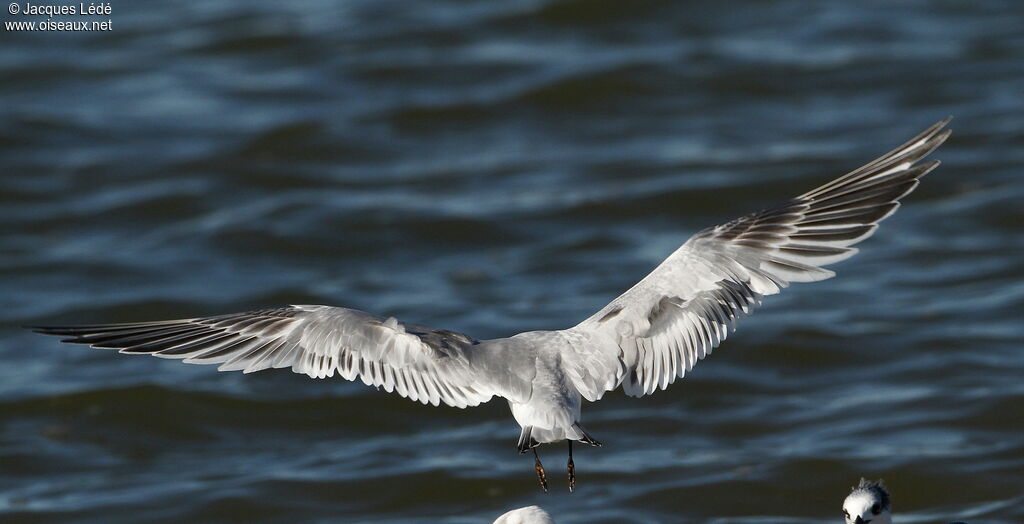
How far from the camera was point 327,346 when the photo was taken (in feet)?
19.8

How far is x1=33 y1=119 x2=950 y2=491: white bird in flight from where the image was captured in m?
5.92

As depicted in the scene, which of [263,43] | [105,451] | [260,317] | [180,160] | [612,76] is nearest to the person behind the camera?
[260,317]

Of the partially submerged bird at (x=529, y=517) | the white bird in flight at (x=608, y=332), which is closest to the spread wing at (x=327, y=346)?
the white bird in flight at (x=608, y=332)

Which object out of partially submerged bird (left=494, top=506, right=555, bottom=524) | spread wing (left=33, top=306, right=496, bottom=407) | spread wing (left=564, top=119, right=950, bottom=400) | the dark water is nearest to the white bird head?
spread wing (left=564, top=119, right=950, bottom=400)

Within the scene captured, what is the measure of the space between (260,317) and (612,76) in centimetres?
908

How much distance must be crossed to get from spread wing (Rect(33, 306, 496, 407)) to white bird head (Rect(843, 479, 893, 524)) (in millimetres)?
1700

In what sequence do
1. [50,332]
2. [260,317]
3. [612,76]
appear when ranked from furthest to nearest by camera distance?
[612,76], [260,317], [50,332]

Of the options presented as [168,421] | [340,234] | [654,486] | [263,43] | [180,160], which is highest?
[263,43]

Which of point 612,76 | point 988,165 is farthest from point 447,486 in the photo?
point 612,76

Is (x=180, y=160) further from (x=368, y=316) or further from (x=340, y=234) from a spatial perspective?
(x=368, y=316)

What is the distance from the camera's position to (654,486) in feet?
27.4

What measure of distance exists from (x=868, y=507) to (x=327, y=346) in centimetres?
238

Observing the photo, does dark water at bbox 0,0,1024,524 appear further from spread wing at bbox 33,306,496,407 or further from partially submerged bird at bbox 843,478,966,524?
spread wing at bbox 33,306,496,407

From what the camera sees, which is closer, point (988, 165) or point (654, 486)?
point (654, 486)
